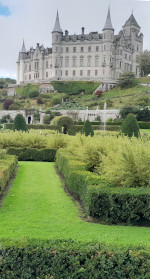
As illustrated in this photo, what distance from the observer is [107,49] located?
68188mm

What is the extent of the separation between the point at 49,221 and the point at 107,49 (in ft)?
216

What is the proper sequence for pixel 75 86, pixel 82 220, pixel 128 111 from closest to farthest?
1. pixel 82 220
2. pixel 128 111
3. pixel 75 86

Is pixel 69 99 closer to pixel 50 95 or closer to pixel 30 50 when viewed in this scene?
pixel 50 95

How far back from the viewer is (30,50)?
79.8 metres

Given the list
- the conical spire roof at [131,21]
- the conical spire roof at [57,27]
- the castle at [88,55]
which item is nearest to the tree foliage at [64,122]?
the castle at [88,55]

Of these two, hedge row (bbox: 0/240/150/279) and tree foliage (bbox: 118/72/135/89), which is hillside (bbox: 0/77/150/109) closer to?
tree foliage (bbox: 118/72/135/89)

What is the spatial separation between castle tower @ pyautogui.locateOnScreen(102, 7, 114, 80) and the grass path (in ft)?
200

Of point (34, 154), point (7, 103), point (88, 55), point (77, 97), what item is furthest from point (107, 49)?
point (34, 154)

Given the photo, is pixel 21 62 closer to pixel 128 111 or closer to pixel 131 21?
pixel 131 21

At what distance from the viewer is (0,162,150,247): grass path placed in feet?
16.8

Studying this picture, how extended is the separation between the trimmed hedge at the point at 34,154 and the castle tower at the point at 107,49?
53539mm

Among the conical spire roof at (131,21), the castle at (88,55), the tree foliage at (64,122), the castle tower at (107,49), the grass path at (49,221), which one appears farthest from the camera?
the conical spire roof at (131,21)

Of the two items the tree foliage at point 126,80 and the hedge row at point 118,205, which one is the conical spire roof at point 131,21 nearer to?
the tree foliage at point 126,80

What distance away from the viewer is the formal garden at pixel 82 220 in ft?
12.6
